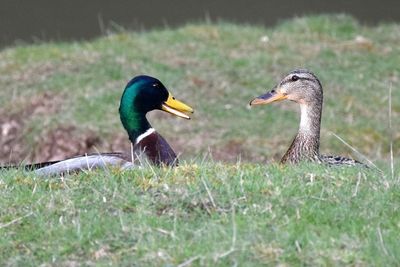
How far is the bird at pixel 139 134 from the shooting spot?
7344 millimetres

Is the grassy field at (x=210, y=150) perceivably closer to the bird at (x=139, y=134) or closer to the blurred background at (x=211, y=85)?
the blurred background at (x=211, y=85)

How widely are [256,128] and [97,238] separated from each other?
670 cm

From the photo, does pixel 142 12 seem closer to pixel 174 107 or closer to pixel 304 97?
pixel 174 107

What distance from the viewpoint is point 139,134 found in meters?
8.41

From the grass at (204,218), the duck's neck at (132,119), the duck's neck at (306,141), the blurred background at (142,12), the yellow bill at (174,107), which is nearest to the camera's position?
the grass at (204,218)

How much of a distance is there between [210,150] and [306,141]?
146 cm

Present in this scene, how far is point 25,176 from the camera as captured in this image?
256 inches

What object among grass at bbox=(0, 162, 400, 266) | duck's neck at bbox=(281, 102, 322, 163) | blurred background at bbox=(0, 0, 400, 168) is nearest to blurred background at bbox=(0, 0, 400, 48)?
blurred background at bbox=(0, 0, 400, 168)

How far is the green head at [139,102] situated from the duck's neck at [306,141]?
910mm

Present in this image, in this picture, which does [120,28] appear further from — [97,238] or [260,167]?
[97,238]

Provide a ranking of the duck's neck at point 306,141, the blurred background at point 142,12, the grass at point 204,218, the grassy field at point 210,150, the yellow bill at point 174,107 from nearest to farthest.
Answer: the grass at point 204,218 → the grassy field at point 210,150 → the duck's neck at point 306,141 → the yellow bill at point 174,107 → the blurred background at point 142,12

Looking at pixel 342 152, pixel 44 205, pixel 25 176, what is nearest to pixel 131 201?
pixel 44 205

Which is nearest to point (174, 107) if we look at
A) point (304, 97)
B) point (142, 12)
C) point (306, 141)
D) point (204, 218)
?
point (304, 97)

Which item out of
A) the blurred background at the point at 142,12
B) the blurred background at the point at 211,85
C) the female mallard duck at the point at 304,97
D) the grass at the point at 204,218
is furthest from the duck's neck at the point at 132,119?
the blurred background at the point at 142,12
